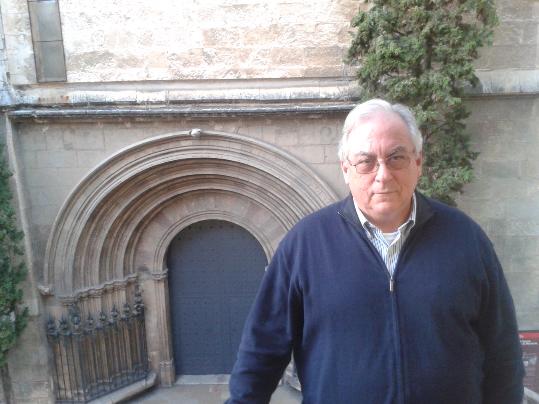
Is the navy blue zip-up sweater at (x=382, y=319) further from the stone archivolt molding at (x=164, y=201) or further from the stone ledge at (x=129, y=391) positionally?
the stone ledge at (x=129, y=391)

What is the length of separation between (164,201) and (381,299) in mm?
4105

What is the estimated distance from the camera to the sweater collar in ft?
4.88

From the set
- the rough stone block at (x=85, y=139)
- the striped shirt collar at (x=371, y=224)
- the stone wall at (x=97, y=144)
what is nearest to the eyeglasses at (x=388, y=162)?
the striped shirt collar at (x=371, y=224)

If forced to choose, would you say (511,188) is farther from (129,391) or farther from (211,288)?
(129,391)

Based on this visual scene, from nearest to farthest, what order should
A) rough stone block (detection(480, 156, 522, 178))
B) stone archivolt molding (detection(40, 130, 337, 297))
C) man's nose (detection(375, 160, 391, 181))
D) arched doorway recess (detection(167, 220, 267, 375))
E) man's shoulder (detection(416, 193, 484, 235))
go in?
man's nose (detection(375, 160, 391, 181))
man's shoulder (detection(416, 193, 484, 235))
rough stone block (detection(480, 156, 522, 178))
stone archivolt molding (detection(40, 130, 337, 297))
arched doorway recess (detection(167, 220, 267, 375))

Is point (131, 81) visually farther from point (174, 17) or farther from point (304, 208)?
point (304, 208)

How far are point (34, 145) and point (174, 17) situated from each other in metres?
1.84

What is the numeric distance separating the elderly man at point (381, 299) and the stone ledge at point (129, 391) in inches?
174

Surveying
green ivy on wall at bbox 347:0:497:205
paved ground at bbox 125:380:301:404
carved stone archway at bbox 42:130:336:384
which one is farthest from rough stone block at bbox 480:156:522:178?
paved ground at bbox 125:380:301:404

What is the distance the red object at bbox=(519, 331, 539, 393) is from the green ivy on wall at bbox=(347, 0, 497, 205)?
1.67 metres

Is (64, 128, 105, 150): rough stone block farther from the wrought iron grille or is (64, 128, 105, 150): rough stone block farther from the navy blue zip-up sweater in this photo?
the navy blue zip-up sweater

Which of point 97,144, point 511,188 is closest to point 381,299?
point 511,188

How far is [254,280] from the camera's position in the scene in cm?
561

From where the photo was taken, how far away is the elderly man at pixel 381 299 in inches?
55.0
